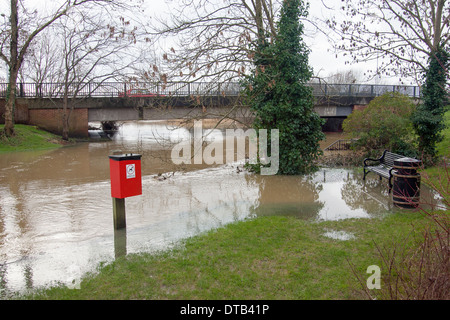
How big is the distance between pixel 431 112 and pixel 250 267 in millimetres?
11558

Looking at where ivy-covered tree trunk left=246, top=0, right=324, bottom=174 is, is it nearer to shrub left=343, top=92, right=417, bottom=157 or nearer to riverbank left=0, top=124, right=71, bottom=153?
shrub left=343, top=92, right=417, bottom=157

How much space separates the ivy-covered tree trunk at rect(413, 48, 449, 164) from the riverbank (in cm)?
1895

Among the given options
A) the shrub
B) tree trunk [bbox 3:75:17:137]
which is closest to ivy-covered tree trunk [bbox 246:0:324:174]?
the shrub

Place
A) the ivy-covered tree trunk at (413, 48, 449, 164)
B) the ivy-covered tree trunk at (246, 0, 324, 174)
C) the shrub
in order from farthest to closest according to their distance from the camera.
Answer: the shrub
the ivy-covered tree trunk at (413, 48, 449, 164)
the ivy-covered tree trunk at (246, 0, 324, 174)

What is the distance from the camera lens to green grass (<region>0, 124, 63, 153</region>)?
19812mm

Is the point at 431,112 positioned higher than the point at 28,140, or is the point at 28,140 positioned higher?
the point at 431,112

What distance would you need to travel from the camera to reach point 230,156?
18.2 metres

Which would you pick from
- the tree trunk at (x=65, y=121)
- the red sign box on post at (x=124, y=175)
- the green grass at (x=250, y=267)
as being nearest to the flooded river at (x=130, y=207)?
the green grass at (x=250, y=267)

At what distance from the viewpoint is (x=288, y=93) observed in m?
11.9

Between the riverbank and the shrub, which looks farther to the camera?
the riverbank

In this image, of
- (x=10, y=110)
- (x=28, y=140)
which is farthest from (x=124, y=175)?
(x=10, y=110)

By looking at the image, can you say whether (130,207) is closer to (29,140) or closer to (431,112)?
(431,112)
